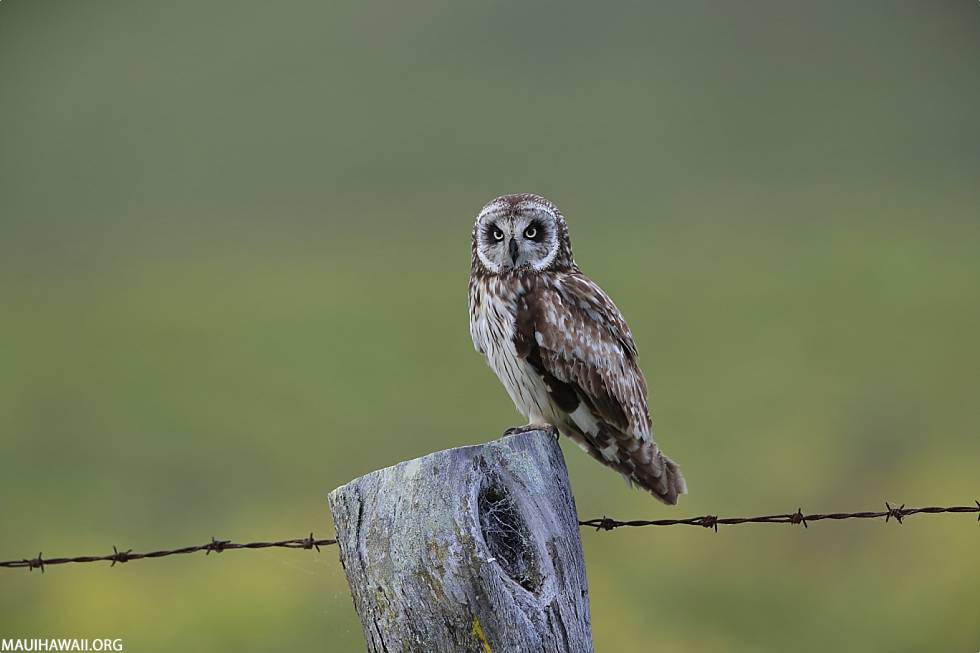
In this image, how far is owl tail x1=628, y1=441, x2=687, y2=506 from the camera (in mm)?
5047

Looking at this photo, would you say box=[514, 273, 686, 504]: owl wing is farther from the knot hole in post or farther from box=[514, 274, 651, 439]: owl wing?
the knot hole in post

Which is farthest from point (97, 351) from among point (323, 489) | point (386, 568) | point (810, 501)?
point (386, 568)

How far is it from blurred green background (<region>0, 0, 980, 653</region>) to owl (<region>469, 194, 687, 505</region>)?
1.59 metres

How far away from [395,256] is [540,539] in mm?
22814

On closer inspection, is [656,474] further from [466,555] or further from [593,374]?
[466,555]

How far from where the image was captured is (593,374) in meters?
5.04

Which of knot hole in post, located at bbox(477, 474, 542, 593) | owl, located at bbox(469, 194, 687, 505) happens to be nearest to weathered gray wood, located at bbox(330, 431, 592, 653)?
knot hole in post, located at bbox(477, 474, 542, 593)

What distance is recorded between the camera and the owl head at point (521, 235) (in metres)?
5.27

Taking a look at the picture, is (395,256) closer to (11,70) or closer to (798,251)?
(798,251)

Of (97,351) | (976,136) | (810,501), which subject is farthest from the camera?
(976,136)

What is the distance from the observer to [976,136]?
27859 millimetres

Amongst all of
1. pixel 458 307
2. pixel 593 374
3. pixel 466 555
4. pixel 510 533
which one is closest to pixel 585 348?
pixel 593 374

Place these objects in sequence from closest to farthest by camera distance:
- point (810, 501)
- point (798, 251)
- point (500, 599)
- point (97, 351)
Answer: point (500, 599), point (810, 501), point (97, 351), point (798, 251)

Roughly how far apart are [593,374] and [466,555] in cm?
228
